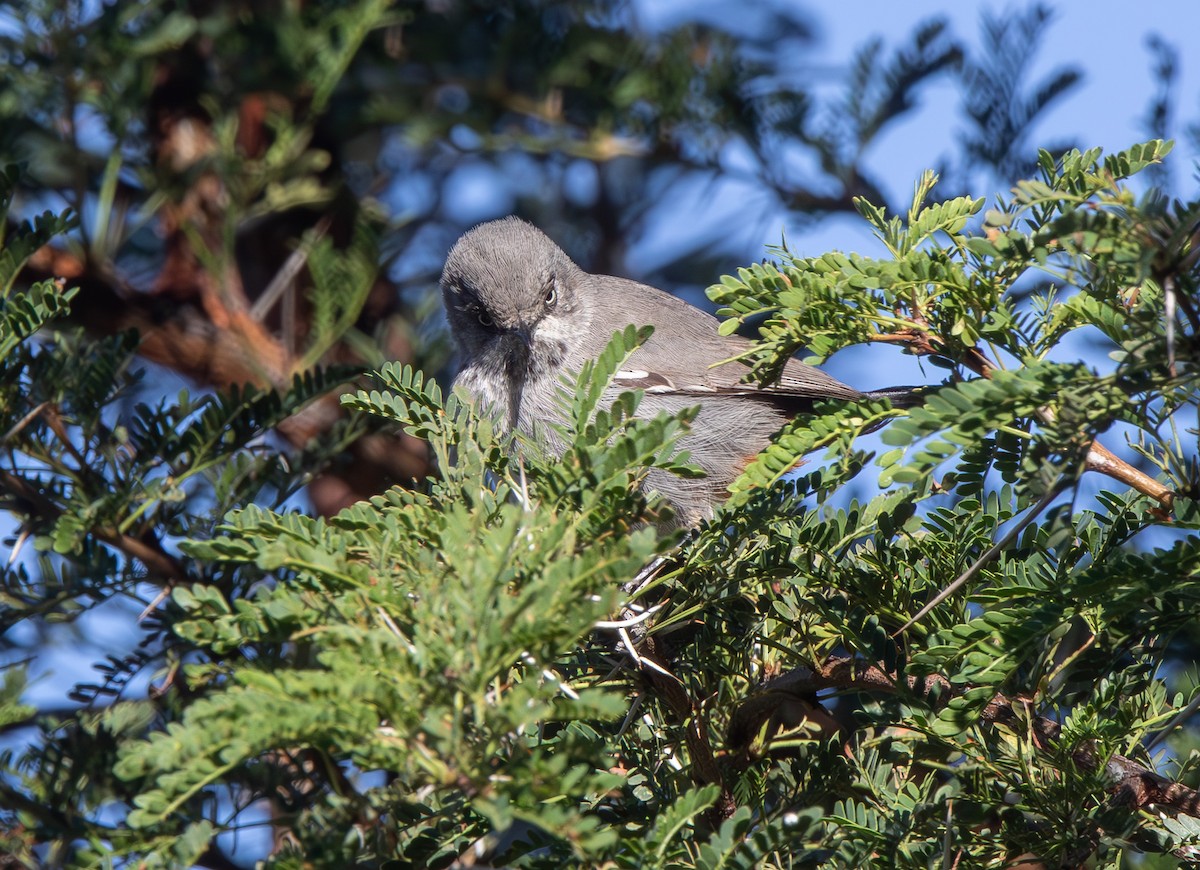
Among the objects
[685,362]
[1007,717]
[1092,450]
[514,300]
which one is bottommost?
[1007,717]

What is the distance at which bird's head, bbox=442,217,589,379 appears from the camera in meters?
4.75

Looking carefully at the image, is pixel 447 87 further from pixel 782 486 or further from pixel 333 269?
pixel 782 486

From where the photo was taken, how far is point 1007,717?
2.44m

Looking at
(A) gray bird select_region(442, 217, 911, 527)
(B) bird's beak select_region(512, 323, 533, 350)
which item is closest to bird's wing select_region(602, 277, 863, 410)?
(A) gray bird select_region(442, 217, 911, 527)

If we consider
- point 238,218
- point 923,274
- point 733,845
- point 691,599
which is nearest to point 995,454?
point 923,274

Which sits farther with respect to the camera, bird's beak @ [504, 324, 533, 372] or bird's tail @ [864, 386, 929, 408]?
bird's beak @ [504, 324, 533, 372]

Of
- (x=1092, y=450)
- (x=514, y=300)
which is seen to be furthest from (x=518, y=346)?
(x=1092, y=450)

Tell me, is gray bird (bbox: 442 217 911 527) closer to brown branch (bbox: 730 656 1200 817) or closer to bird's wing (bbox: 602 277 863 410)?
bird's wing (bbox: 602 277 863 410)

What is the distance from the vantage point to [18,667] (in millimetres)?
3555

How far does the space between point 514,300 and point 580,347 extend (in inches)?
14.2

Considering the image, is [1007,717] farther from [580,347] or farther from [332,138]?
[332,138]

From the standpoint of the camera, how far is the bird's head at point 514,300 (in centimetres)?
475

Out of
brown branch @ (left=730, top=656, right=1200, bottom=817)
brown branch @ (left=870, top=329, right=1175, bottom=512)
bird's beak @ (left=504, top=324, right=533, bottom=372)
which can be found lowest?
brown branch @ (left=730, top=656, right=1200, bottom=817)

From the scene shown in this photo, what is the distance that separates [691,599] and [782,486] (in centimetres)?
39
